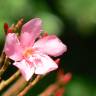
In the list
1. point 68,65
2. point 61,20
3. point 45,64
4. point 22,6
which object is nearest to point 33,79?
point 45,64

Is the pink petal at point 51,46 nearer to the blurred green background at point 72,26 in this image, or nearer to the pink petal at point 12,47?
the pink petal at point 12,47

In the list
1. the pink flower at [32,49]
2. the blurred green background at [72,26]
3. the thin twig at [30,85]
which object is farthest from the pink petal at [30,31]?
the blurred green background at [72,26]

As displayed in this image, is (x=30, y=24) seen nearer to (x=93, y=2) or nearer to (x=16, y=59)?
(x=16, y=59)

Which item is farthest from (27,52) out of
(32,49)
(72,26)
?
(72,26)

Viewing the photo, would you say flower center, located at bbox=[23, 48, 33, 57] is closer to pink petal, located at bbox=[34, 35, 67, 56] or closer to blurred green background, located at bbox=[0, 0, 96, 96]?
pink petal, located at bbox=[34, 35, 67, 56]

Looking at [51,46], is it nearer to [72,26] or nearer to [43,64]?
[43,64]

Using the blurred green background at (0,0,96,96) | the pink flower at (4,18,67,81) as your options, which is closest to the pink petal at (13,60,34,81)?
the pink flower at (4,18,67,81)
